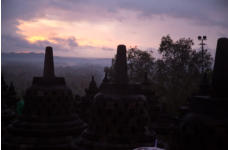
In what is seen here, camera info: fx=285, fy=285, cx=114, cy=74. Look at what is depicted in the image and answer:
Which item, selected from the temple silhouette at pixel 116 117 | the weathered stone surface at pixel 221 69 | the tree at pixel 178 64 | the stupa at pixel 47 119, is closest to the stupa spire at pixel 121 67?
the temple silhouette at pixel 116 117

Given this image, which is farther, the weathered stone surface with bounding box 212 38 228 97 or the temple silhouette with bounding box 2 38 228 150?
the weathered stone surface with bounding box 212 38 228 97

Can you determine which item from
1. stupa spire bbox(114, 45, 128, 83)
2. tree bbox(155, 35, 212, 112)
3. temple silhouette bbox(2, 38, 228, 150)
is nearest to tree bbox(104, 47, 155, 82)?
tree bbox(155, 35, 212, 112)

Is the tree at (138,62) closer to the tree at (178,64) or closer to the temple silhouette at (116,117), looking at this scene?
the tree at (178,64)

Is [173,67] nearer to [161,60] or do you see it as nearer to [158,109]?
[161,60]

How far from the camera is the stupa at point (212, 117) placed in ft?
13.3

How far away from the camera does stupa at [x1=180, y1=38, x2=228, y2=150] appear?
13.3 feet

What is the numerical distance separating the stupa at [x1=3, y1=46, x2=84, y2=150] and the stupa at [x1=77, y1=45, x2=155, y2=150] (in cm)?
304

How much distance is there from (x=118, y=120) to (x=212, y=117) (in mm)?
4454

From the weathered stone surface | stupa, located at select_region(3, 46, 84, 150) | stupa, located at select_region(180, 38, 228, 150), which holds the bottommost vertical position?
stupa, located at select_region(3, 46, 84, 150)

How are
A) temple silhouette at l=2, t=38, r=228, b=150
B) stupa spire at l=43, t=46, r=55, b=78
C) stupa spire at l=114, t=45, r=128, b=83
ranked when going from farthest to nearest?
stupa spire at l=43, t=46, r=55, b=78
stupa spire at l=114, t=45, r=128, b=83
temple silhouette at l=2, t=38, r=228, b=150

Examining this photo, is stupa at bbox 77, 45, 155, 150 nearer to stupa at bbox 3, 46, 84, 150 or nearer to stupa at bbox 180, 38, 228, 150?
stupa at bbox 3, 46, 84, 150

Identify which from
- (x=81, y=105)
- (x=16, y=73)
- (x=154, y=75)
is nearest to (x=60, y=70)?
(x=16, y=73)

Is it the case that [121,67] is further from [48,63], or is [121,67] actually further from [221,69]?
[48,63]

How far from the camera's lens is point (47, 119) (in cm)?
1199
